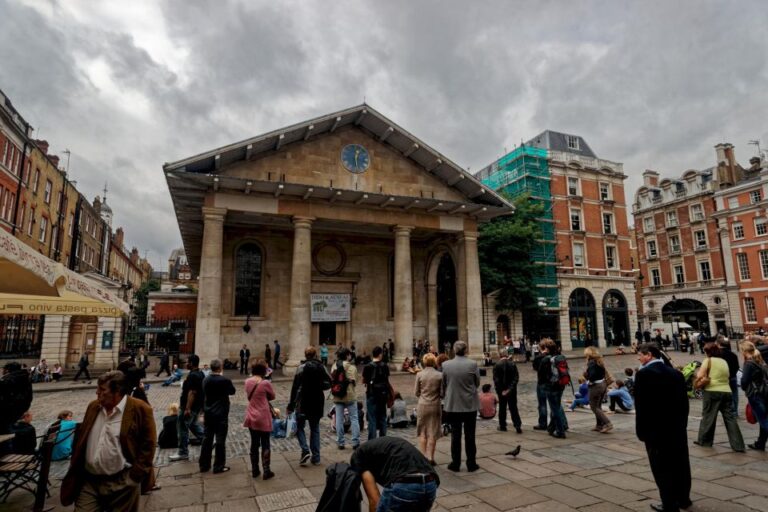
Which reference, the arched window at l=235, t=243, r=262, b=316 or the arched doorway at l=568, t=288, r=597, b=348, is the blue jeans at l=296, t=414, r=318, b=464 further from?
the arched doorway at l=568, t=288, r=597, b=348

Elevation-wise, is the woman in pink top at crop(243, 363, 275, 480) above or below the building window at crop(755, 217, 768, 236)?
below

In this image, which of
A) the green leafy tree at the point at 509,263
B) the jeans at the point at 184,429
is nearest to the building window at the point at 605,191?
the green leafy tree at the point at 509,263

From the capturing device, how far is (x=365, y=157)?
20.7m

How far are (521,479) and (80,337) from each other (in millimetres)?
20744

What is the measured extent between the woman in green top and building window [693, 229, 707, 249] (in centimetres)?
Answer: 4217

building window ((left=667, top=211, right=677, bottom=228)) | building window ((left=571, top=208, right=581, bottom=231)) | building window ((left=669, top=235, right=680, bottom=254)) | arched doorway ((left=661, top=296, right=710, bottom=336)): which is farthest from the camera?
building window ((left=667, top=211, right=677, bottom=228))

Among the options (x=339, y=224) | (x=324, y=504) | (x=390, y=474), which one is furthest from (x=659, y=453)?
(x=339, y=224)

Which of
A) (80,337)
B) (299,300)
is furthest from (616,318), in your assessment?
(80,337)

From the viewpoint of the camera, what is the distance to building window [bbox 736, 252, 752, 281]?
1469 inches

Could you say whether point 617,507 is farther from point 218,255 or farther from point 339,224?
point 339,224

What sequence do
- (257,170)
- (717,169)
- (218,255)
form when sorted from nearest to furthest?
(218,255) → (257,170) → (717,169)

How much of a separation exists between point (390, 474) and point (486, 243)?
87.4ft

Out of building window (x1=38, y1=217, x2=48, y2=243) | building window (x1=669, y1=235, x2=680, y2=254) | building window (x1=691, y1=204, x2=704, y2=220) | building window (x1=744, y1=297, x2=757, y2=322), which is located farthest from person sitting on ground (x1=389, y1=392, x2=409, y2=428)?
building window (x1=669, y1=235, x2=680, y2=254)

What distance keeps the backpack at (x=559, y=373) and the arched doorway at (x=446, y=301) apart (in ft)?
59.7
